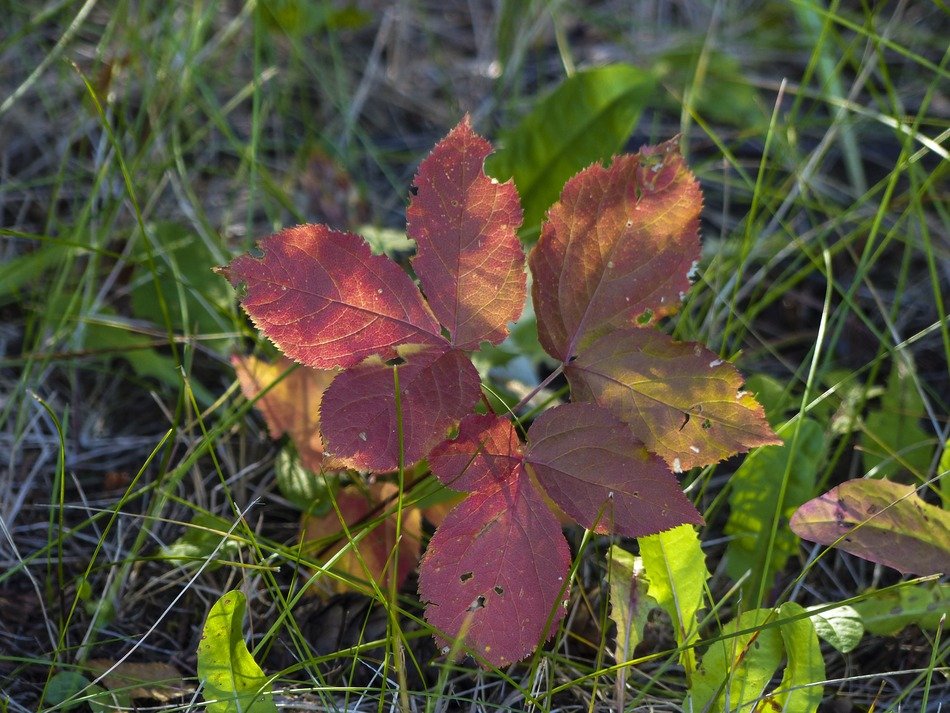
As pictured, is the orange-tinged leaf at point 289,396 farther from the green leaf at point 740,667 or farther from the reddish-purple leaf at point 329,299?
the green leaf at point 740,667

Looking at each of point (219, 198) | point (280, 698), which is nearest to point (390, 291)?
point (280, 698)

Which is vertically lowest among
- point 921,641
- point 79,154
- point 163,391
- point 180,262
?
point 921,641

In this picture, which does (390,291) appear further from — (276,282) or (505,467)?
(505,467)

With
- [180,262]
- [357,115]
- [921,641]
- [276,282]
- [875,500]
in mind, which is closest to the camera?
[276,282]

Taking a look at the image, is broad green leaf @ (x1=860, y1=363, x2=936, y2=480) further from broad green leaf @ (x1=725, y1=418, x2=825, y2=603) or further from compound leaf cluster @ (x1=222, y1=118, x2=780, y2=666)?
compound leaf cluster @ (x1=222, y1=118, x2=780, y2=666)

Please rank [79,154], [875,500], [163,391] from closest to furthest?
[875,500] < [163,391] < [79,154]

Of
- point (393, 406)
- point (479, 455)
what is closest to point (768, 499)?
point (479, 455)

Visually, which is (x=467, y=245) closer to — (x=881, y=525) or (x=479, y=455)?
(x=479, y=455)
